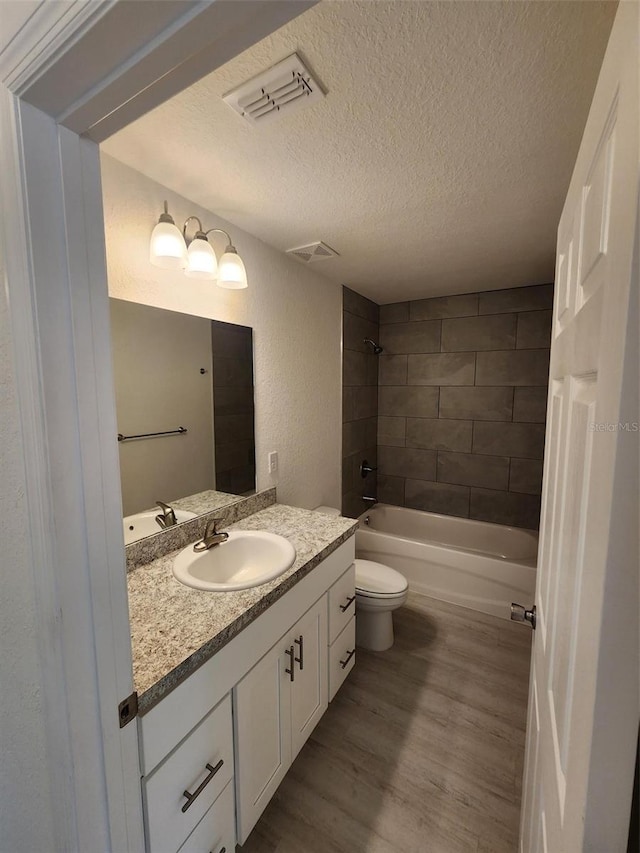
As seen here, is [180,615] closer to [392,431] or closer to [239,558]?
[239,558]

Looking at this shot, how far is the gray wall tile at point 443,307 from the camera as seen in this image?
2.93 metres

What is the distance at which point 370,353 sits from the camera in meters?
3.19

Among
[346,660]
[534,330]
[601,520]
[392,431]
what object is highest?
[534,330]

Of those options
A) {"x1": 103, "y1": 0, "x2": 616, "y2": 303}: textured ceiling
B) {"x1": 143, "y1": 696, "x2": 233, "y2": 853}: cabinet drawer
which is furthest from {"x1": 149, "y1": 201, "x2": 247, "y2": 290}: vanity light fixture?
{"x1": 143, "y1": 696, "x2": 233, "y2": 853}: cabinet drawer

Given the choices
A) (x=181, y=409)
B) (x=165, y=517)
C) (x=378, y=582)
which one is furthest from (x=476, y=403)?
(x=165, y=517)

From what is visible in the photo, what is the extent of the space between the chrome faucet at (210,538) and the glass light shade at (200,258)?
105 centimetres

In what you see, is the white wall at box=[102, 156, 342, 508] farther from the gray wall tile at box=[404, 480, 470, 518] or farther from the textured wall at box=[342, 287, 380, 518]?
the gray wall tile at box=[404, 480, 470, 518]

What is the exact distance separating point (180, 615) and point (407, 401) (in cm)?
269

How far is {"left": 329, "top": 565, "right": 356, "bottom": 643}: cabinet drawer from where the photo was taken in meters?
1.55

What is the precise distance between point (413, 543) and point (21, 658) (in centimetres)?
245

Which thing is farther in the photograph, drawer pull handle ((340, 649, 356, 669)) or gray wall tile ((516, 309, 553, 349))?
gray wall tile ((516, 309, 553, 349))

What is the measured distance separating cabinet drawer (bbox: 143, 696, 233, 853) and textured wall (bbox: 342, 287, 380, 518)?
196cm

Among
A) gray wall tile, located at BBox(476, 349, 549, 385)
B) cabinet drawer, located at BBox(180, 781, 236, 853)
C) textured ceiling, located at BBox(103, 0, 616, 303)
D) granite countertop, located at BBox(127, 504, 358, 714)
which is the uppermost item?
textured ceiling, located at BBox(103, 0, 616, 303)

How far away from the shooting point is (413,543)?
104 inches
